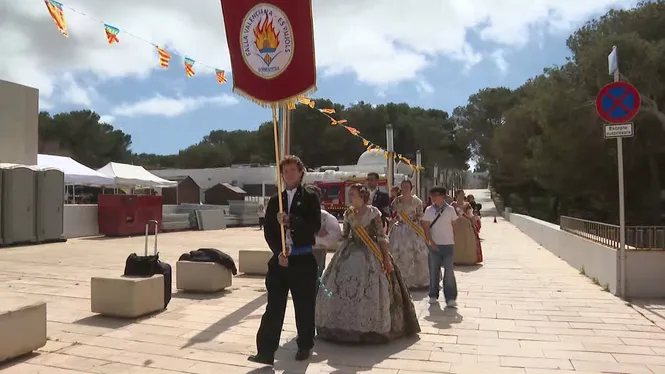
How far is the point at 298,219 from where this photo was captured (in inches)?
175

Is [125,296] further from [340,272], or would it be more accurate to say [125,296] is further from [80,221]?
[80,221]

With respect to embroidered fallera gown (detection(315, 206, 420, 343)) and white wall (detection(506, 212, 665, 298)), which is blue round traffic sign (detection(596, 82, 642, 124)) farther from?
embroidered fallera gown (detection(315, 206, 420, 343))

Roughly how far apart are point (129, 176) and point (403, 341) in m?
21.3

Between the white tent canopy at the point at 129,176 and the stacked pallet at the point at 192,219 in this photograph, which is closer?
the stacked pallet at the point at 192,219

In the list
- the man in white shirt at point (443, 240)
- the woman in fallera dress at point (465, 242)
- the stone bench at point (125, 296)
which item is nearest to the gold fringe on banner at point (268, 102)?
the stone bench at point (125, 296)

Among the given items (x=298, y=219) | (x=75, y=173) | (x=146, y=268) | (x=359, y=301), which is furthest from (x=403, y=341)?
(x=75, y=173)

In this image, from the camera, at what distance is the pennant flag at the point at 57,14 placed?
9023 millimetres

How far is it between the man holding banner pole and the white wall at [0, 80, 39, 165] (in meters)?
14.8

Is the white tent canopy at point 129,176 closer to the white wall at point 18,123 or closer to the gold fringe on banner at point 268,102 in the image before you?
the white wall at point 18,123

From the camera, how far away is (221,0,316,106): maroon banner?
5.11 meters

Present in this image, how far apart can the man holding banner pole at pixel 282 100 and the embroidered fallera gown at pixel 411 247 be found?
145 inches

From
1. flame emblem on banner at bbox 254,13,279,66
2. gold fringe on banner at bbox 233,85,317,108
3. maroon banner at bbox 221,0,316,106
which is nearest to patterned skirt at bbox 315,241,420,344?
gold fringe on banner at bbox 233,85,317,108

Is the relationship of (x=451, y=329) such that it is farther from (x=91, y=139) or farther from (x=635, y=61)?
(x=91, y=139)

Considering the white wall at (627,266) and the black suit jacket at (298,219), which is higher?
the black suit jacket at (298,219)
